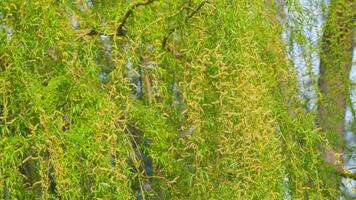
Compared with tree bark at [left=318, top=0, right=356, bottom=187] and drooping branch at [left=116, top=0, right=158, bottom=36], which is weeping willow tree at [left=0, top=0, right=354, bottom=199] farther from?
tree bark at [left=318, top=0, right=356, bottom=187]

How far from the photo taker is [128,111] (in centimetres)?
327

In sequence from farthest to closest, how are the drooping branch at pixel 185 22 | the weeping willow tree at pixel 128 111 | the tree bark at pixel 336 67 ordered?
the tree bark at pixel 336 67, the drooping branch at pixel 185 22, the weeping willow tree at pixel 128 111

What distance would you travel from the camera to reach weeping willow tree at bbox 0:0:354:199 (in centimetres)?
305

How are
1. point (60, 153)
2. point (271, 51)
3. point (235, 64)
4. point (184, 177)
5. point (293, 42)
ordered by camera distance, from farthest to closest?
point (293, 42) → point (271, 51) → point (184, 177) → point (235, 64) → point (60, 153)

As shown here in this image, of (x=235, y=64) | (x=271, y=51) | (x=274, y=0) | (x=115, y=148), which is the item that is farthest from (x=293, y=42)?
(x=115, y=148)

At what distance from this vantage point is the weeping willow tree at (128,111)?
10.0ft

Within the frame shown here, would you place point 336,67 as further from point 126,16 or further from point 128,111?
point 128,111

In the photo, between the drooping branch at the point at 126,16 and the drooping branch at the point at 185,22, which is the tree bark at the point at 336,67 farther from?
the drooping branch at the point at 126,16

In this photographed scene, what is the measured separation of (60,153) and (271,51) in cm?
128

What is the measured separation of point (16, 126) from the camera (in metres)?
3.08

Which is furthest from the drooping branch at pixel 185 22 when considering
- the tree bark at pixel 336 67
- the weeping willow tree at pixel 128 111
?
the tree bark at pixel 336 67

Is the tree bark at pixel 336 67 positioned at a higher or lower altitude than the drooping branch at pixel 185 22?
lower

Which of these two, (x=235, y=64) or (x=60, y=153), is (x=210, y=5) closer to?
(x=235, y=64)

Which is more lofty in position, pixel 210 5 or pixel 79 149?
pixel 210 5
